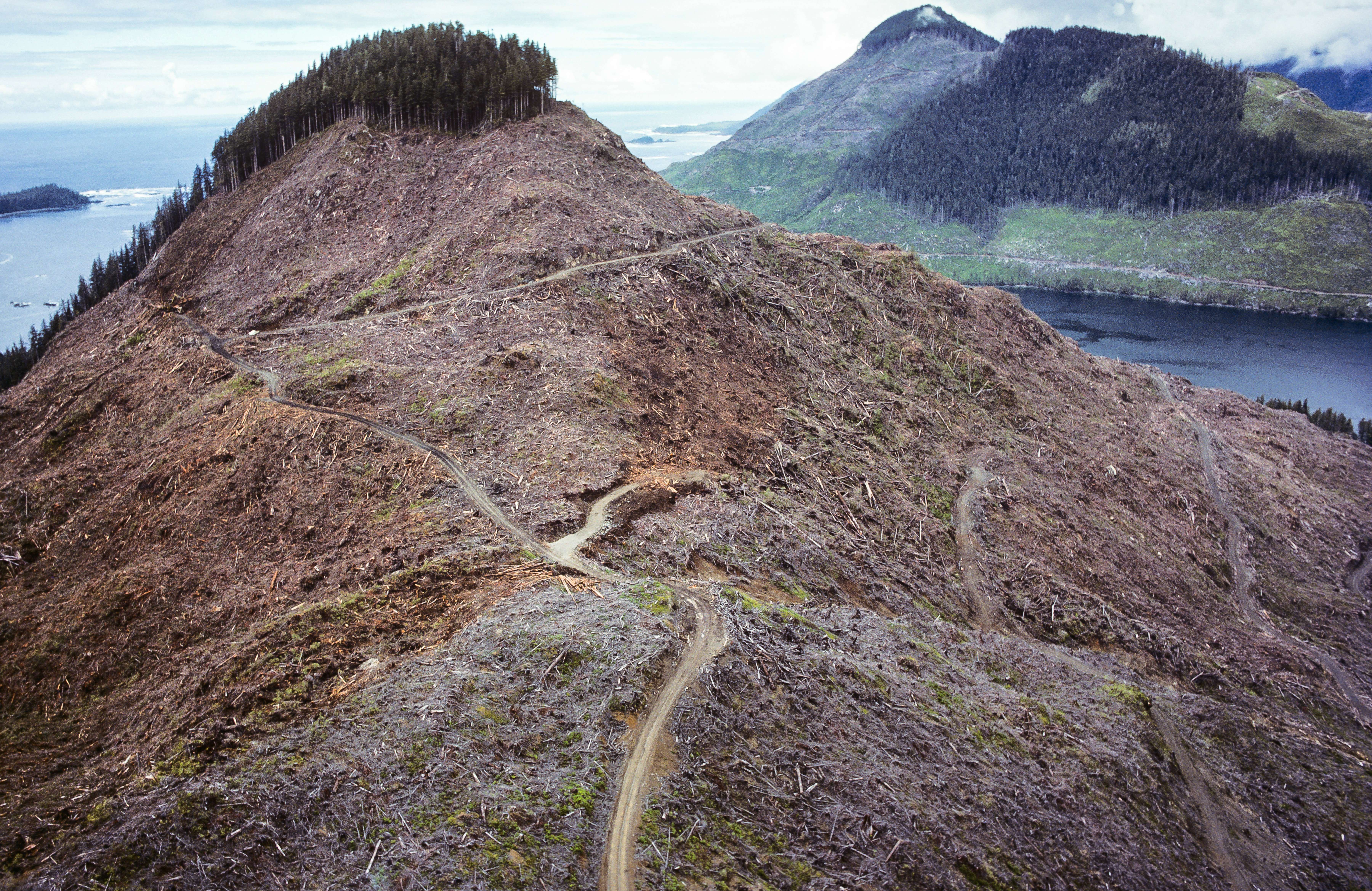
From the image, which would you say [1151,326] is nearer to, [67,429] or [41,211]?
[67,429]

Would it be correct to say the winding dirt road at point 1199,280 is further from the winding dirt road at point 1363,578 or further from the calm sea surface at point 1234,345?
the winding dirt road at point 1363,578

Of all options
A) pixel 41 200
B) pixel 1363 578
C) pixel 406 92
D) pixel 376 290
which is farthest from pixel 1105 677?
pixel 41 200

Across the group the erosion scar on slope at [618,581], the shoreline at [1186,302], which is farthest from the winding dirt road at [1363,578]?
the shoreline at [1186,302]

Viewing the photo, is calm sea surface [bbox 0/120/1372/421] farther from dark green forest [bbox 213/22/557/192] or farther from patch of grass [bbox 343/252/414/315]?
patch of grass [bbox 343/252/414/315]

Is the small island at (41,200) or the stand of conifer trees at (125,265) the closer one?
the stand of conifer trees at (125,265)

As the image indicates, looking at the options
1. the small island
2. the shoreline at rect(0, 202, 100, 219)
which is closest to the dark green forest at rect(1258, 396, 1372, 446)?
the shoreline at rect(0, 202, 100, 219)

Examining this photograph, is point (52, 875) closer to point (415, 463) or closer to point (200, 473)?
point (415, 463)
